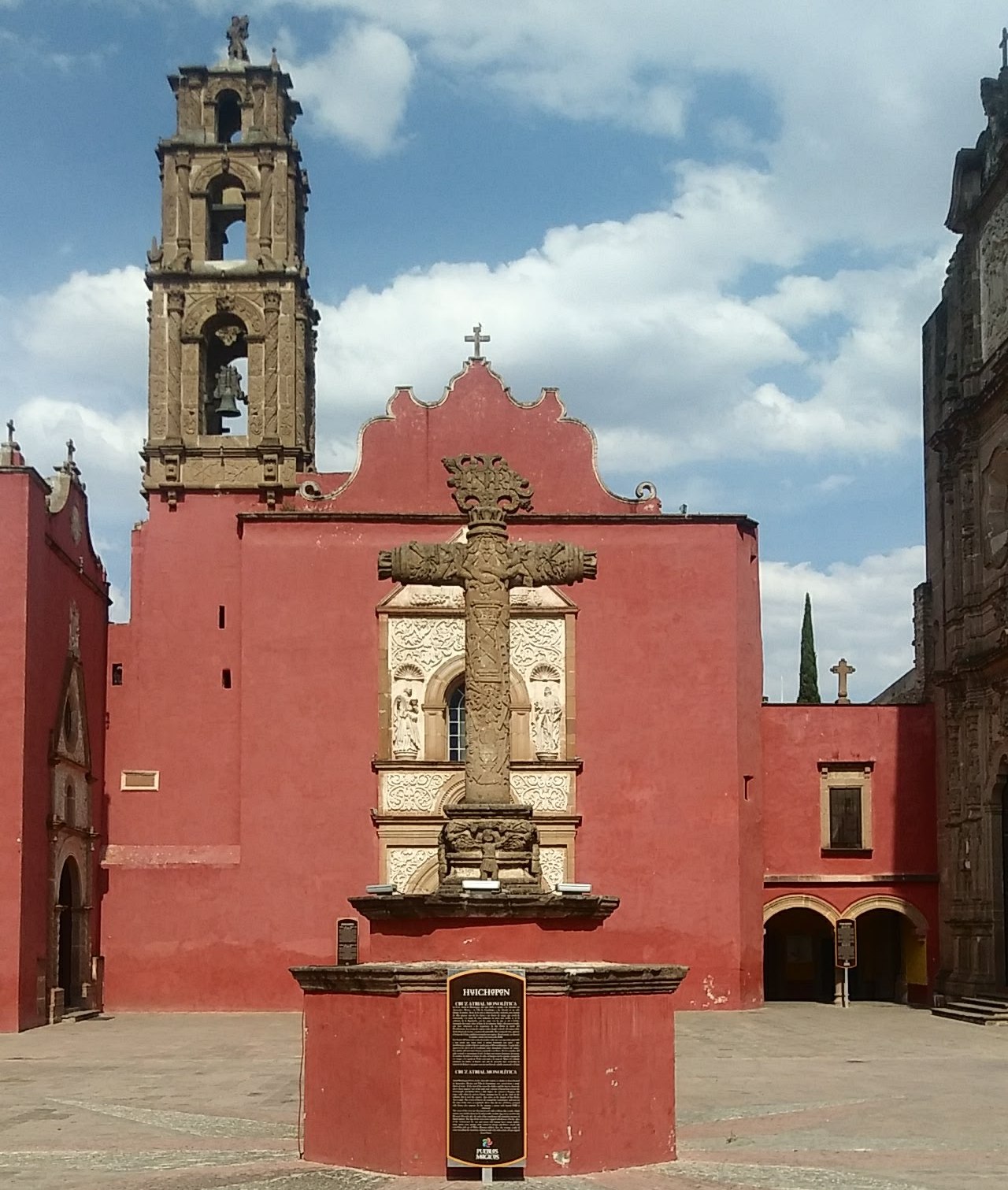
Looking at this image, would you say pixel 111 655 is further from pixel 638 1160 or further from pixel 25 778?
pixel 638 1160

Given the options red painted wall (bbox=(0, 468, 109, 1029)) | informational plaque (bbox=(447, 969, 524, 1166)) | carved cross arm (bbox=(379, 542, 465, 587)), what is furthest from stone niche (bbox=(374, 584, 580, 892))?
informational plaque (bbox=(447, 969, 524, 1166))

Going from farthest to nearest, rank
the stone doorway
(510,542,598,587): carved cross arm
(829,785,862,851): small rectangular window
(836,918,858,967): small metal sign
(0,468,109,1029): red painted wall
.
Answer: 1. (829,785,862,851): small rectangular window
2. (836,918,858,967): small metal sign
3. the stone doorway
4. (0,468,109,1029): red painted wall
5. (510,542,598,587): carved cross arm

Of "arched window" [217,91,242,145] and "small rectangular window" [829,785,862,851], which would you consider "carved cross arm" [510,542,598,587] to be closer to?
"small rectangular window" [829,785,862,851]

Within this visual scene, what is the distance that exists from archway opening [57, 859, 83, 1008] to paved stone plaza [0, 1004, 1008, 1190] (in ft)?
7.97

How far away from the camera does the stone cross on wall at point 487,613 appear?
11.9 meters

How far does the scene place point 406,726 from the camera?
28469 mm

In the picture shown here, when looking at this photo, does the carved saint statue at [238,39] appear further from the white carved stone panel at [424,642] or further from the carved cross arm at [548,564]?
the carved cross arm at [548,564]

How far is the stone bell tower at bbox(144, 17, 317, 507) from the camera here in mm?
31500

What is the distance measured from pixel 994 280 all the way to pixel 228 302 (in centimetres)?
1401

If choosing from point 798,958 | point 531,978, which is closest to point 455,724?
point 798,958

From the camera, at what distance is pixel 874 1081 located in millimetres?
17203

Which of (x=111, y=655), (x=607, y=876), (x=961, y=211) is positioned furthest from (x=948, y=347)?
(x=111, y=655)

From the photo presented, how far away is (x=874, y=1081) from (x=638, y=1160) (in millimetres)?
6907

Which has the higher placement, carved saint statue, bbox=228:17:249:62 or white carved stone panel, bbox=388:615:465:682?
carved saint statue, bbox=228:17:249:62
